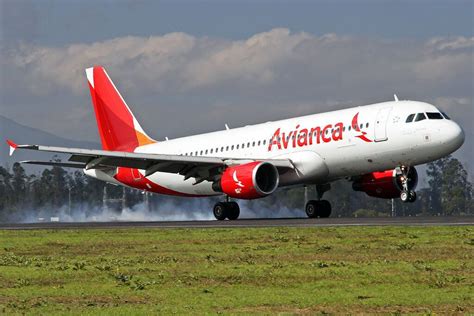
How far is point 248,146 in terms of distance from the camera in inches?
1825

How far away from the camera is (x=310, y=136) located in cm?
4275

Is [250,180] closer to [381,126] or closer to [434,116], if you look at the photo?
[381,126]

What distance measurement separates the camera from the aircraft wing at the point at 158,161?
144 ft

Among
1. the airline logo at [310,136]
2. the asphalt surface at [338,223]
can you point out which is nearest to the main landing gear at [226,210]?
the airline logo at [310,136]

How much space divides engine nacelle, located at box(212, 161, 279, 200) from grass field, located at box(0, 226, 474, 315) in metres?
11.9

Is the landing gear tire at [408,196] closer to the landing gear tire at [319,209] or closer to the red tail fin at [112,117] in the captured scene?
the landing gear tire at [319,209]

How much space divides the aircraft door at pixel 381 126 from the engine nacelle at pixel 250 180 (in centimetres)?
450

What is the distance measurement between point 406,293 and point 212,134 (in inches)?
1381

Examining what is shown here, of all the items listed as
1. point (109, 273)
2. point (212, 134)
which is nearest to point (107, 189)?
point (212, 134)

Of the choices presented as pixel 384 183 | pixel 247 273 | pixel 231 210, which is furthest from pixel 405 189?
pixel 247 273

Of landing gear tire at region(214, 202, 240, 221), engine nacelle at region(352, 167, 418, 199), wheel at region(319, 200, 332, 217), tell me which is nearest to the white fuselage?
engine nacelle at region(352, 167, 418, 199)

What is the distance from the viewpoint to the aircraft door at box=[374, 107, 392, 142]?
4044 cm

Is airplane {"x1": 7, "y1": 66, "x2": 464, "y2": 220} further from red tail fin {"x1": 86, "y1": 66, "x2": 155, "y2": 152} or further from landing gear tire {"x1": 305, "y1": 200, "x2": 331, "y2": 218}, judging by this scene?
red tail fin {"x1": 86, "y1": 66, "x2": 155, "y2": 152}

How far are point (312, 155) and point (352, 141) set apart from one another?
198cm
